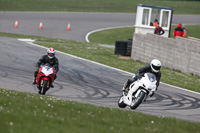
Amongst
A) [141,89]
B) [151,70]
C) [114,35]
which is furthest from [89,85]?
[114,35]

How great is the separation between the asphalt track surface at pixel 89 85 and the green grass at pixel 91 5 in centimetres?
2590

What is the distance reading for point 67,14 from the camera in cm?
4525

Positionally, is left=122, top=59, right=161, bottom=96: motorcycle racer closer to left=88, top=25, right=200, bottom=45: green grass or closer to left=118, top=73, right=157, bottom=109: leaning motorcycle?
left=118, top=73, right=157, bottom=109: leaning motorcycle

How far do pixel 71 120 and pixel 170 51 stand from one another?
15854 millimetres

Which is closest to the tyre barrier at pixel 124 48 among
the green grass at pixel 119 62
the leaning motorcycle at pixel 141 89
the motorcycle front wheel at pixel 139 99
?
the green grass at pixel 119 62

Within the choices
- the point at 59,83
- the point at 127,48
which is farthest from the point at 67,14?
the point at 59,83

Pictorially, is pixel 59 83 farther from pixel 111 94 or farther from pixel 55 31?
pixel 55 31

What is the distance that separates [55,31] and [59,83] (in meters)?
21.3

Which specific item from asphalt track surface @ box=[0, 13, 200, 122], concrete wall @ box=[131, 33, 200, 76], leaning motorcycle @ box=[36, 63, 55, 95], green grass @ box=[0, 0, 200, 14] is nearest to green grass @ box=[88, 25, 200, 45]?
concrete wall @ box=[131, 33, 200, 76]

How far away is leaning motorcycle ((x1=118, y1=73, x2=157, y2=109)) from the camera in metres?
11.0

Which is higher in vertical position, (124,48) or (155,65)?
Answer: (155,65)

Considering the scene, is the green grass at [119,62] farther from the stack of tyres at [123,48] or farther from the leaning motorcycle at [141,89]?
the leaning motorcycle at [141,89]

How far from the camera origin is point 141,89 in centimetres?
1107

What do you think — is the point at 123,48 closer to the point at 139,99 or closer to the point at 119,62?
the point at 119,62
